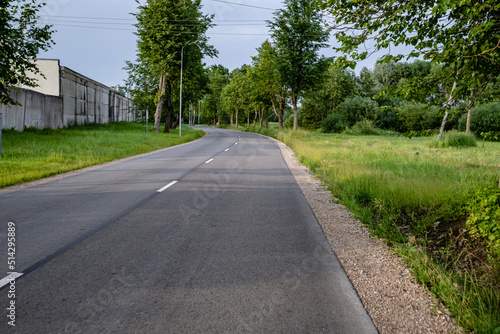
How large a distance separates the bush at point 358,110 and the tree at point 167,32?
107 feet

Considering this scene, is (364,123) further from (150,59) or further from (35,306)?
(35,306)

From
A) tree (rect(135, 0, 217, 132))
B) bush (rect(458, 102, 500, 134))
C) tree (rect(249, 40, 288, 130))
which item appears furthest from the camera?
tree (rect(249, 40, 288, 130))

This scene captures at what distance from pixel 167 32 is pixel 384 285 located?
32.0 meters

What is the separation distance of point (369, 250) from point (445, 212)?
1966 millimetres

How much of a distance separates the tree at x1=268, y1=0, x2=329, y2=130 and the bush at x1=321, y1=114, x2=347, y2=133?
22473 millimetres

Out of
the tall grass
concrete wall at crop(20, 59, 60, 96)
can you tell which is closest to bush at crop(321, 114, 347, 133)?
concrete wall at crop(20, 59, 60, 96)

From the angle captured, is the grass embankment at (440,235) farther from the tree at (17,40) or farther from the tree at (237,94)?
the tree at (237,94)

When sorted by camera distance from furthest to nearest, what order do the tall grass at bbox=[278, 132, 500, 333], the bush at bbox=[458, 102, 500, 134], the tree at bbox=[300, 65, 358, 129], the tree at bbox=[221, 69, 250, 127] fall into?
the tree at bbox=[221, 69, 250, 127] < the tree at bbox=[300, 65, 358, 129] < the bush at bbox=[458, 102, 500, 134] < the tall grass at bbox=[278, 132, 500, 333]

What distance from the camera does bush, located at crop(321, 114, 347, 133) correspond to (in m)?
58.5

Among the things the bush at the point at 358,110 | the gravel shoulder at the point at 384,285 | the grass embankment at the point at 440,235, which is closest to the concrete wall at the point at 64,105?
the grass embankment at the point at 440,235

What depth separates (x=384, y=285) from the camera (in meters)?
3.53

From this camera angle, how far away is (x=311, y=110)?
69.9 m

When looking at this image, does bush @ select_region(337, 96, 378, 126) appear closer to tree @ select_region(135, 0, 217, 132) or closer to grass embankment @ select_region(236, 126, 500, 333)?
tree @ select_region(135, 0, 217, 132)

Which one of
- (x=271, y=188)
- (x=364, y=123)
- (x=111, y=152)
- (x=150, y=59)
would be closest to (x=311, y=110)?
(x=364, y=123)
